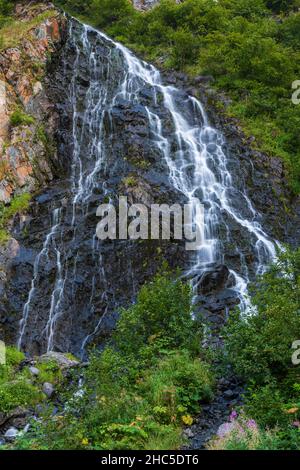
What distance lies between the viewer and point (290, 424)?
6.69m

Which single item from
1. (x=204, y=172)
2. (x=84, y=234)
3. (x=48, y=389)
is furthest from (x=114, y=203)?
(x=48, y=389)

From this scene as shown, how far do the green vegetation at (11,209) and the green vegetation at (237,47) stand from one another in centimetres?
1152

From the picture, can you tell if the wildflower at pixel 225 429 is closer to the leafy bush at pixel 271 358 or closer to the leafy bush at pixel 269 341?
the leafy bush at pixel 271 358

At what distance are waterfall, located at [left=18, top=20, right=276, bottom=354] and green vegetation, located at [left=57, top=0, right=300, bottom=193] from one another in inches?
97.4

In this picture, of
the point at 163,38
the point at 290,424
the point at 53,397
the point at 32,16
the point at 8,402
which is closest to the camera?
the point at 290,424

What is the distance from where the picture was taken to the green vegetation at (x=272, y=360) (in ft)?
22.5

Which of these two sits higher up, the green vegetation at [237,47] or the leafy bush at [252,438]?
the green vegetation at [237,47]

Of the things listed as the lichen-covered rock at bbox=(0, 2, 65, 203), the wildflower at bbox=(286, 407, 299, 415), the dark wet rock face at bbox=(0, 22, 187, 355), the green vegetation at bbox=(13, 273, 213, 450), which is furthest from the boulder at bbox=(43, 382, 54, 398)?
the lichen-covered rock at bbox=(0, 2, 65, 203)

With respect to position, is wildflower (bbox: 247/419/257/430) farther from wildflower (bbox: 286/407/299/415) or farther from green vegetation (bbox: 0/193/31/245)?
green vegetation (bbox: 0/193/31/245)

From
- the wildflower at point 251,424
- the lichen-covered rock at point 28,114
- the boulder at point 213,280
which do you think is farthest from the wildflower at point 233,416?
the lichen-covered rock at point 28,114
